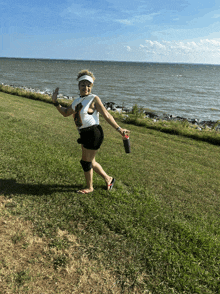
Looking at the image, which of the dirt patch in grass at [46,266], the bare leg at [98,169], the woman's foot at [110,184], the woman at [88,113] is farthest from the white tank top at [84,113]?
the dirt patch in grass at [46,266]

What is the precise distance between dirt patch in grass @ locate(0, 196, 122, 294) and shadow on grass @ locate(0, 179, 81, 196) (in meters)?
0.95

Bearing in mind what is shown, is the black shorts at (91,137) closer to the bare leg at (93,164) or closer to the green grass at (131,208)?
the bare leg at (93,164)

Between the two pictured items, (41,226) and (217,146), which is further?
(217,146)

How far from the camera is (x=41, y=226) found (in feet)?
10.6

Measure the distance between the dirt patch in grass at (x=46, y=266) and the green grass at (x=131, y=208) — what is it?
71 millimetres

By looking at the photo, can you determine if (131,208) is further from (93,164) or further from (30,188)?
(30,188)

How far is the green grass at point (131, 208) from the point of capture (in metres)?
2.72

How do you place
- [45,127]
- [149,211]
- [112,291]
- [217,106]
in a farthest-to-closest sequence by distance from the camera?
[217,106], [45,127], [149,211], [112,291]

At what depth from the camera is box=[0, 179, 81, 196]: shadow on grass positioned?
407cm

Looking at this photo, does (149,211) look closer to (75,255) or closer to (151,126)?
(75,255)

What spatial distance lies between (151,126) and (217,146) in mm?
3575

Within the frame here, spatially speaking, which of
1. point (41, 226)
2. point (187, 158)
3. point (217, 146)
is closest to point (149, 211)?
point (41, 226)

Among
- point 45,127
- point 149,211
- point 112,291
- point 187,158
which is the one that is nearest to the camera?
point 112,291

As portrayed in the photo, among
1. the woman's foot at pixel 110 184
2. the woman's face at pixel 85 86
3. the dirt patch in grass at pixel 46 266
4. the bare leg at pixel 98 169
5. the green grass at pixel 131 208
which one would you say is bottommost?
the dirt patch in grass at pixel 46 266
